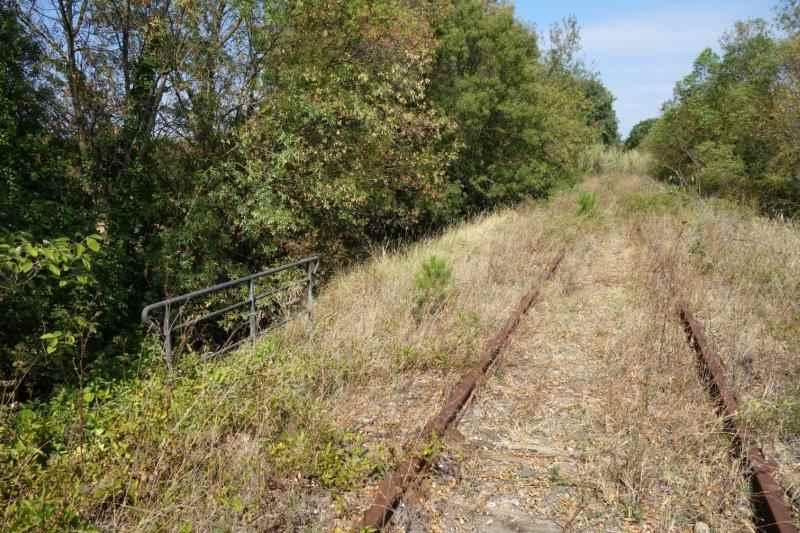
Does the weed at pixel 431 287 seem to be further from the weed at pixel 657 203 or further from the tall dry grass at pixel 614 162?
the tall dry grass at pixel 614 162

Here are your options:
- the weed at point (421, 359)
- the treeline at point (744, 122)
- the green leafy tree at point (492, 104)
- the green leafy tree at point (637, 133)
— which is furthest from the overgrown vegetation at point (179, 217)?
the green leafy tree at point (637, 133)

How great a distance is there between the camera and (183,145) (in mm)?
10461

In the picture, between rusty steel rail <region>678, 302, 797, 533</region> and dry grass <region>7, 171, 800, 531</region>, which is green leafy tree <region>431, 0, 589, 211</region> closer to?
dry grass <region>7, 171, 800, 531</region>

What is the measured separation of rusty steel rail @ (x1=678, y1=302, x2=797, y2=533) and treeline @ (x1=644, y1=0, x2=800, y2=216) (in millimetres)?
13326

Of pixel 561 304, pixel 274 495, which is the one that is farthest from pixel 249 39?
pixel 274 495

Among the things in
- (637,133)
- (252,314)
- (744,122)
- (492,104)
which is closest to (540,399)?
(252,314)

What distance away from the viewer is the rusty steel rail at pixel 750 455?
320cm

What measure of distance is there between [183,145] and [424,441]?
8.70 m

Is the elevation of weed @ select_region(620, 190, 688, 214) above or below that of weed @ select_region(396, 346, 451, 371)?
above

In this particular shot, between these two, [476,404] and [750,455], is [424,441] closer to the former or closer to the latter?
[476,404]

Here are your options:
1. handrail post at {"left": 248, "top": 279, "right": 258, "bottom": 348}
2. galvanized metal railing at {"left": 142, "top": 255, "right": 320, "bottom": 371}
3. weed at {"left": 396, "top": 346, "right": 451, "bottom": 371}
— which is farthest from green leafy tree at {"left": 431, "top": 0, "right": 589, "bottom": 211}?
handrail post at {"left": 248, "top": 279, "right": 258, "bottom": 348}

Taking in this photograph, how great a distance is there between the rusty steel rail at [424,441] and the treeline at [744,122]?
13928 mm

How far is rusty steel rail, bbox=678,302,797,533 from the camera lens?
10.5 feet

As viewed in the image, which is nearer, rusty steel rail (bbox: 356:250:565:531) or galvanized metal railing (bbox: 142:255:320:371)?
rusty steel rail (bbox: 356:250:565:531)
